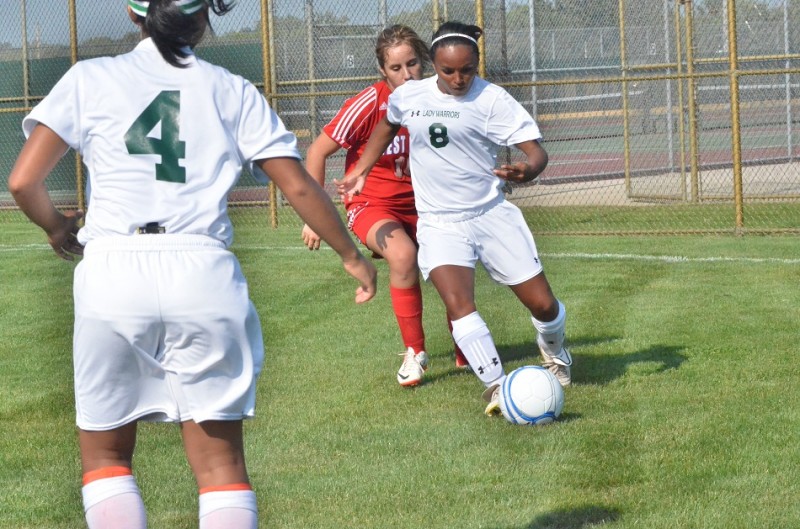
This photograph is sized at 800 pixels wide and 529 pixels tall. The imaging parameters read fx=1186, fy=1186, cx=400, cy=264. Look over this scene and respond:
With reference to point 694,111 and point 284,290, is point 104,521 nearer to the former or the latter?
point 284,290

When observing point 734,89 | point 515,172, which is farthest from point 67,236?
point 734,89

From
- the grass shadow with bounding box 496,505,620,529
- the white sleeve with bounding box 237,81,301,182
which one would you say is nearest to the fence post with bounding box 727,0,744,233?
the grass shadow with bounding box 496,505,620,529

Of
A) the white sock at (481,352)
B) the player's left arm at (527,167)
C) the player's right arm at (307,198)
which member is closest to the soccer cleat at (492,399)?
the white sock at (481,352)

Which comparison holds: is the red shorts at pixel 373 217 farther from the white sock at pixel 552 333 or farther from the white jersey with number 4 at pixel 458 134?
the white sock at pixel 552 333

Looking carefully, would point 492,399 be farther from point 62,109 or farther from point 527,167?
point 62,109

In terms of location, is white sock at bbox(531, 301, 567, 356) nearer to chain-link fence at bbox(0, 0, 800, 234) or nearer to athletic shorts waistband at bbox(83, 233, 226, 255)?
athletic shorts waistband at bbox(83, 233, 226, 255)

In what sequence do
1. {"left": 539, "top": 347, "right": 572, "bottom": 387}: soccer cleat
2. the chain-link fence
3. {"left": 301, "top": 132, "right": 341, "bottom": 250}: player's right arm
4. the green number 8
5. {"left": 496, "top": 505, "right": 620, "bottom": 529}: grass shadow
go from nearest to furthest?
{"left": 496, "top": 505, "right": 620, "bottom": 529}: grass shadow
the green number 8
{"left": 539, "top": 347, "right": 572, "bottom": 387}: soccer cleat
{"left": 301, "top": 132, "right": 341, "bottom": 250}: player's right arm
the chain-link fence

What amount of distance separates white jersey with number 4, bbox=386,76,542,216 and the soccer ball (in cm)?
103

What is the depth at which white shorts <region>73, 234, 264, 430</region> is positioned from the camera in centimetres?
296

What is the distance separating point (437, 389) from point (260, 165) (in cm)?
362

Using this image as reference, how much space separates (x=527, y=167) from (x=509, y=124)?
496 mm

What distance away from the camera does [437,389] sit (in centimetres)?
658

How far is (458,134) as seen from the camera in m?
6.17

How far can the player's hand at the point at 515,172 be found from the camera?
18.4 feet
